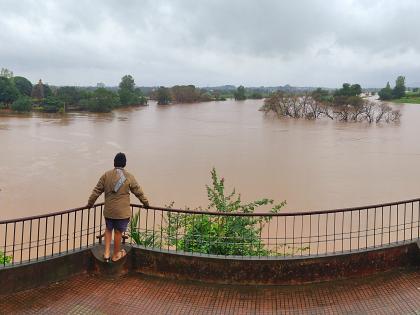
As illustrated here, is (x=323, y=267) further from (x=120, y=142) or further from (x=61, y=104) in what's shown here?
(x=61, y=104)

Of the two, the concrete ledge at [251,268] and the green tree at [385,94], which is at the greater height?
the green tree at [385,94]

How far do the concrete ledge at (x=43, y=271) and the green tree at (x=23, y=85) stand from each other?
8579 cm

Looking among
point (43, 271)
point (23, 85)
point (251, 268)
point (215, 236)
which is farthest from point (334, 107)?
point (23, 85)

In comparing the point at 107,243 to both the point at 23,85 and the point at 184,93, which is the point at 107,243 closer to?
the point at 23,85

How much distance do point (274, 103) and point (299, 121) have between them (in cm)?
777

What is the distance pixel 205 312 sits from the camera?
4.54 m

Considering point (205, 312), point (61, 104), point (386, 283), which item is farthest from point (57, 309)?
point (61, 104)

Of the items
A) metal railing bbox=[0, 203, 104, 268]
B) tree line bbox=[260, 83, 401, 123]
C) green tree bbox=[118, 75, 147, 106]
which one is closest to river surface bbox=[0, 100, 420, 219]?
metal railing bbox=[0, 203, 104, 268]

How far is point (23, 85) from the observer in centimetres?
8662

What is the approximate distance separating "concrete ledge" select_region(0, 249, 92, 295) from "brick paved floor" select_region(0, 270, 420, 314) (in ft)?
0.25

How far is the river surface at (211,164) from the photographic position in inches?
672

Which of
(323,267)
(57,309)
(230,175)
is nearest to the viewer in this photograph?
(57,309)

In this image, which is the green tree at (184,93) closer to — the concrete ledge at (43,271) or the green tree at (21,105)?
the green tree at (21,105)

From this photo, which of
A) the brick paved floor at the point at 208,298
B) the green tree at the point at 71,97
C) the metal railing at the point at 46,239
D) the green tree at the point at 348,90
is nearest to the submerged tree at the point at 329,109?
the green tree at the point at 348,90
